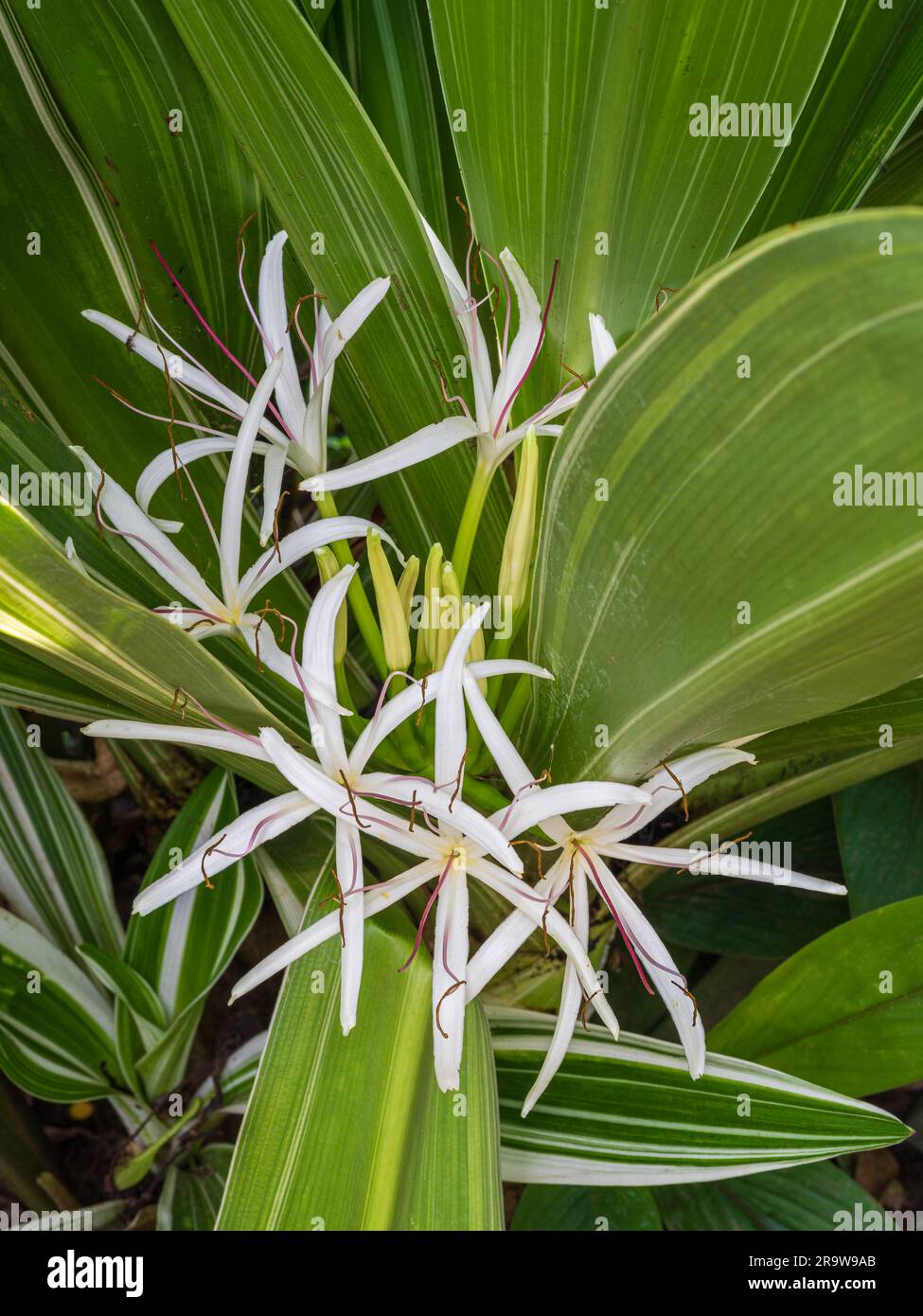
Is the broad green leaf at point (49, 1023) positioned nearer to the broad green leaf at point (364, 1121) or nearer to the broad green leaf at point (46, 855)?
the broad green leaf at point (46, 855)

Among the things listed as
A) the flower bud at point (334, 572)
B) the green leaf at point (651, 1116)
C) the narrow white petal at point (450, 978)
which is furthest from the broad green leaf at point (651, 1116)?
the flower bud at point (334, 572)

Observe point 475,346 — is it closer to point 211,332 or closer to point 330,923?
point 211,332

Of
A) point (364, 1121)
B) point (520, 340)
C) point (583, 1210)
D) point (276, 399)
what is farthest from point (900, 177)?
point (583, 1210)

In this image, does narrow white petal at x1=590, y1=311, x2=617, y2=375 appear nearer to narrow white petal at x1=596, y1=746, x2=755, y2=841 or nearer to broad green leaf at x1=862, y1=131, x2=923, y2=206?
narrow white petal at x1=596, y1=746, x2=755, y2=841

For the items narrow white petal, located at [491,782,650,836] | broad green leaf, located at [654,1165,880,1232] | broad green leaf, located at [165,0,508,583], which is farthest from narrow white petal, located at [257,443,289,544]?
broad green leaf, located at [654,1165,880,1232]

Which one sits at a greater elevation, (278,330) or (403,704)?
(278,330)
